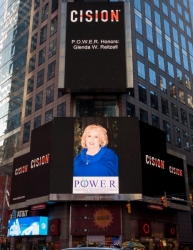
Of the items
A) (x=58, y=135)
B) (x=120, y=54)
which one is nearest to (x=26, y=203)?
(x=58, y=135)

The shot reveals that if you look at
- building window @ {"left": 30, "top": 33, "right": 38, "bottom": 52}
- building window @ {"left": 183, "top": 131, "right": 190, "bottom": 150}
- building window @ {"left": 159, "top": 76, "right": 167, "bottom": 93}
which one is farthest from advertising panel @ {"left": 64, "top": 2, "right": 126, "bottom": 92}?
building window @ {"left": 183, "top": 131, "right": 190, "bottom": 150}

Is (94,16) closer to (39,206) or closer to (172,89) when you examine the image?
(172,89)

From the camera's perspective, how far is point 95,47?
49.0m

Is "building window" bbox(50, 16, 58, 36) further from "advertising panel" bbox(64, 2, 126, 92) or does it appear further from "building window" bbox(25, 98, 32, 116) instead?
"building window" bbox(25, 98, 32, 116)

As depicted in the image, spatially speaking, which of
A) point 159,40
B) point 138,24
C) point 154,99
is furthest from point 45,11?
point 154,99

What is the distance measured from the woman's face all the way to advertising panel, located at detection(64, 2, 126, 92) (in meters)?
6.76

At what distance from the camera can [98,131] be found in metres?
43.9

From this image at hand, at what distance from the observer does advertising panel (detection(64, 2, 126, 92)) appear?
154 feet

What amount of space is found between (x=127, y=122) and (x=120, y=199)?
10.4 meters

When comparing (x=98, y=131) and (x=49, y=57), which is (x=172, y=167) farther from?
(x=49, y=57)

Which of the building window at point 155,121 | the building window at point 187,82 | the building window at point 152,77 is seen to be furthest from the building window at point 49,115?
the building window at point 187,82

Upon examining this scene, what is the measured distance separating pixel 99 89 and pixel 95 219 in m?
17.6

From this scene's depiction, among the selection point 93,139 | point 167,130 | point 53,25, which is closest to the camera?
point 93,139

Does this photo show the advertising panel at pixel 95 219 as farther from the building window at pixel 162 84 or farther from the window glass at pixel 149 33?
the window glass at pixel 149 33
